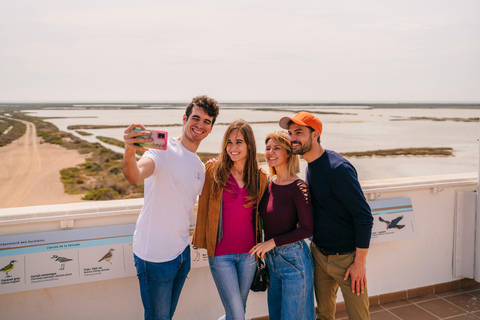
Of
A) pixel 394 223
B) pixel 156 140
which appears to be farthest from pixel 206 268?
pixel 394 223

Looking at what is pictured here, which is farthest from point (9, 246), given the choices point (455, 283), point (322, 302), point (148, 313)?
point (455, 283)

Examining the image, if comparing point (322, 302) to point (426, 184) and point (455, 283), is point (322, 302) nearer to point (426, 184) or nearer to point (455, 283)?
point (426, 184)

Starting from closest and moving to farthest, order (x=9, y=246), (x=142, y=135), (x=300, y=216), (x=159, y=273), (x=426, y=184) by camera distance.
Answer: (x=142, y=135) < (x=159, y=273) < (x=300, y=216) < (x=9, y=246) < (x=426, y=184)

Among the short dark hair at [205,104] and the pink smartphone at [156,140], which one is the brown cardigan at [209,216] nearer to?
the short dark hair at [205,104]

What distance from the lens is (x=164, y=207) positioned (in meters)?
1.93

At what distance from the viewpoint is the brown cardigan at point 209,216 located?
6.76 feet

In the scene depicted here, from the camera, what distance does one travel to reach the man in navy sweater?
6.79ft

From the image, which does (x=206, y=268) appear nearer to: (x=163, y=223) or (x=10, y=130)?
(x=163, y=223)

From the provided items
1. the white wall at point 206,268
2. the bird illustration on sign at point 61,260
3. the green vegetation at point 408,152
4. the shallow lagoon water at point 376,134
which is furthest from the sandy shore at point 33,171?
the green vegetation at point 408,152

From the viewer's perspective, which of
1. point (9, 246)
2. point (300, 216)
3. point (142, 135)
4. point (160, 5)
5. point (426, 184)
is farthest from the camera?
point (160, 5)

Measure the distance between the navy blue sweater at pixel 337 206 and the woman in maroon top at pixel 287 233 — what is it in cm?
10

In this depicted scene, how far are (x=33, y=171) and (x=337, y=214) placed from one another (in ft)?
192

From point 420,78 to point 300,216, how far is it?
114745mm

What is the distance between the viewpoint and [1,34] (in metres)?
74.3
